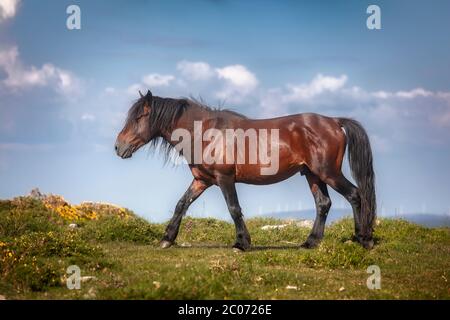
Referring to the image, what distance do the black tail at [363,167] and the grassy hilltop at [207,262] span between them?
903 millimetres

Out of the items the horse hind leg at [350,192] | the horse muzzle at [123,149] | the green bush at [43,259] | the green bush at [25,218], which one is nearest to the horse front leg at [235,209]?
the horse hind leg at [350,192]

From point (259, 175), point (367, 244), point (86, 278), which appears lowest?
point (86, 278)

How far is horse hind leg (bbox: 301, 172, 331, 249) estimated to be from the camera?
49.5ft

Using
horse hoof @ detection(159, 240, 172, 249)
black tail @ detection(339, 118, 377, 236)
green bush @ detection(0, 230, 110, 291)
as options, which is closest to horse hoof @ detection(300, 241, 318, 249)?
black tail @ detection(339, 118, 377, 236)

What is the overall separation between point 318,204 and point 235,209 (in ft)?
7.77

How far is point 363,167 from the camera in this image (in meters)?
14.6

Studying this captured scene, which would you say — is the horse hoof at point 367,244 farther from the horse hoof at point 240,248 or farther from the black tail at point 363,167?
the horse hoof at point 240,248

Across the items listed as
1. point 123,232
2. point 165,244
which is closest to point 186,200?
point 165,244

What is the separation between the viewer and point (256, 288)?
9.41m

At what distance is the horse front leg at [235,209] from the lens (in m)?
14.2

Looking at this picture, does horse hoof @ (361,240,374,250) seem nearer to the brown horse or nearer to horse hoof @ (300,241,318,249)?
the brown horse

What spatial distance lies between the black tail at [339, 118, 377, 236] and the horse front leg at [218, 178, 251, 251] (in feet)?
9.88

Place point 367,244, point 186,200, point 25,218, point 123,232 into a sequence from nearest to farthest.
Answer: point 367,244 → point 186,200 → point 123,232 → point 25,218

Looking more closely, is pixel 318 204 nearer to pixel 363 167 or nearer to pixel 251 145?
pixel 363 167
